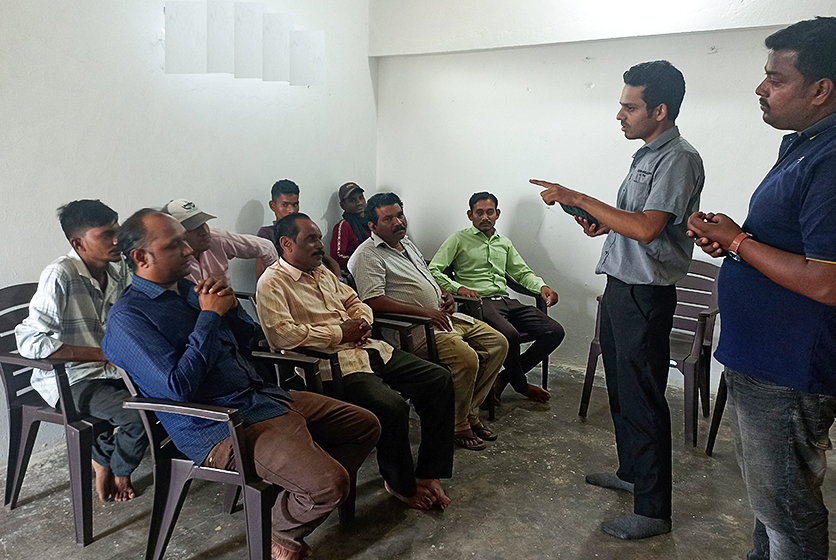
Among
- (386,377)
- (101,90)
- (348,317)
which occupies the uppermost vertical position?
(101,90)

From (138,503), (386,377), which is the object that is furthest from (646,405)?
(138,503)

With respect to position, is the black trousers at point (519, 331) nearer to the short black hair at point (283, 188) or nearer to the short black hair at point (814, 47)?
the short black hair at point (283, 188)

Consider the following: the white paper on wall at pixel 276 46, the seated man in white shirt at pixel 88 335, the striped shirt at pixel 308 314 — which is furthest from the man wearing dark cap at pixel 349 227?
the seated man in white shirt at pixel 88 335

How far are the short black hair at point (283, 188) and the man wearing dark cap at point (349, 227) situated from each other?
51 centimetres

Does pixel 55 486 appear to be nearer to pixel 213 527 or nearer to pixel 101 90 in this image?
pixel 213 527

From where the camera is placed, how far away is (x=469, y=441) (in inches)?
124

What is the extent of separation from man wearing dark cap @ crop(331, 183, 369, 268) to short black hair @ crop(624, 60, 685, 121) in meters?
2.32

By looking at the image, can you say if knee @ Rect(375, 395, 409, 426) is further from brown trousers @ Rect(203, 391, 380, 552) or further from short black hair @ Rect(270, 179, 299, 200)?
short black hair @ Rect(270, 179, 299, 200)

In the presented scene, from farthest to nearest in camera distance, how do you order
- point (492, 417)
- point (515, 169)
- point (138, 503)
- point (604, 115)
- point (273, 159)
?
1. point (515, 169)
2. point (604, 115)
3. point (273, 159)
4. point (492, 417)
5. point (138, 503)

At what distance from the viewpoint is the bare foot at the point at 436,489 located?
2.57m

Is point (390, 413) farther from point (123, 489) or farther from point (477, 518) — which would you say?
point (123, 489)

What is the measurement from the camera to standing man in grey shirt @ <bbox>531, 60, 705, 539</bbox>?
2131 millimetres

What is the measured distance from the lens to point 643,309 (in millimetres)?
2242

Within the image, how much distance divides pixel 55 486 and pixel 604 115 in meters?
3.66
